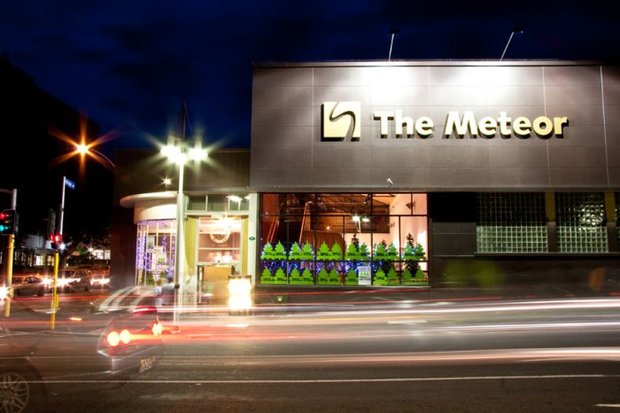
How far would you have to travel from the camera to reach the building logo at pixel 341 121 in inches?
871

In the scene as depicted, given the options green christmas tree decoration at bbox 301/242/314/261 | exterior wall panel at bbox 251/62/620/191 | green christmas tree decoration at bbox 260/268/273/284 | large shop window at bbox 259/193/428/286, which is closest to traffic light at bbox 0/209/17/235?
exterior wall panel at bbox 251/62/620/191

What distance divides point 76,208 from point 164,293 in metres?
37.9

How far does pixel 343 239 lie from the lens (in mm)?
22516

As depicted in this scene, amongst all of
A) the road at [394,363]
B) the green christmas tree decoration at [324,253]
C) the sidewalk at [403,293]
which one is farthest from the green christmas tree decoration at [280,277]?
the road at [394,363]

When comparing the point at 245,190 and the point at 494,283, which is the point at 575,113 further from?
the point at 245,190

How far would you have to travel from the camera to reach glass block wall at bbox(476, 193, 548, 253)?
21.7m

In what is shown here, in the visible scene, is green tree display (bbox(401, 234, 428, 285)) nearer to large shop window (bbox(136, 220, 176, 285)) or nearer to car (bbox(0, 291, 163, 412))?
large shop window (bbox(136, 220, 176, 285))

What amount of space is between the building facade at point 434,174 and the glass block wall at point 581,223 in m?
0.04

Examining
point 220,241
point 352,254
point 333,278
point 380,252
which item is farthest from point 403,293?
point 220,241

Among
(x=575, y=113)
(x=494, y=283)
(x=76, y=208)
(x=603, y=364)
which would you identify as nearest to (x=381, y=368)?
(x=603, y=364)

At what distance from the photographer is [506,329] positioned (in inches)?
559

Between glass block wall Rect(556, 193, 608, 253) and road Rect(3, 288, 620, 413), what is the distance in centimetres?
670

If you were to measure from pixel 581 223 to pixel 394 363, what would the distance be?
14971 mm

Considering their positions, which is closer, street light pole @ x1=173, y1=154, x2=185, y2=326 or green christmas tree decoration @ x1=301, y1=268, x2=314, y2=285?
street light pole @ x1=173, y1=154, x2=185, y2=326
